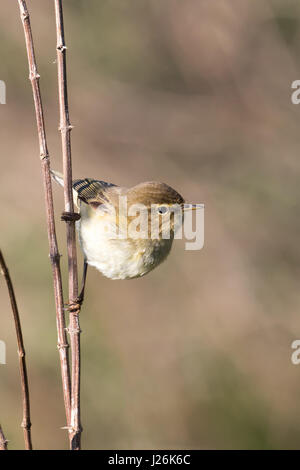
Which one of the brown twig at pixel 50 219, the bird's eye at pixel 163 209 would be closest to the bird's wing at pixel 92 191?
the bird's eye at pixel 163 209

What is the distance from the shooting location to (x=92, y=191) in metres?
3.37

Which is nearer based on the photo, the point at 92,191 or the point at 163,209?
the point at 163,209

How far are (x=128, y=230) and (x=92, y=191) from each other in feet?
1.33

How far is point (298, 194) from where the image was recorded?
6.39m

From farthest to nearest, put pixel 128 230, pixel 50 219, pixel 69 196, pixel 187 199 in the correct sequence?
pixel 187 199 < pixel 128 230 < pixel 69 196 < pixel 50 219

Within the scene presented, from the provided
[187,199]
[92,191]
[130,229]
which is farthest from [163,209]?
[187,199]

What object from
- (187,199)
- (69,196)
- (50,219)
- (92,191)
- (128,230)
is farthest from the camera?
(187,199)

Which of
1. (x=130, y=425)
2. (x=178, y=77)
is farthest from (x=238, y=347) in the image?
(x=178, y=77)

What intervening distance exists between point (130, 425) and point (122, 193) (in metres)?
3.10

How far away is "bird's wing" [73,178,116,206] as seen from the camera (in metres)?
3.28

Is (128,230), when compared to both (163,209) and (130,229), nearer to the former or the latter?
(130,229)

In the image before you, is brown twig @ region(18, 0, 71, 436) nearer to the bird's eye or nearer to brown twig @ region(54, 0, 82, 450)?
brown twig @ region(54, 0, 82, 450)

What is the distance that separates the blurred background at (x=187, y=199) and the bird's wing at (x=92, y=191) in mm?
2716

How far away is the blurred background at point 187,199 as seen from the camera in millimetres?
5891
